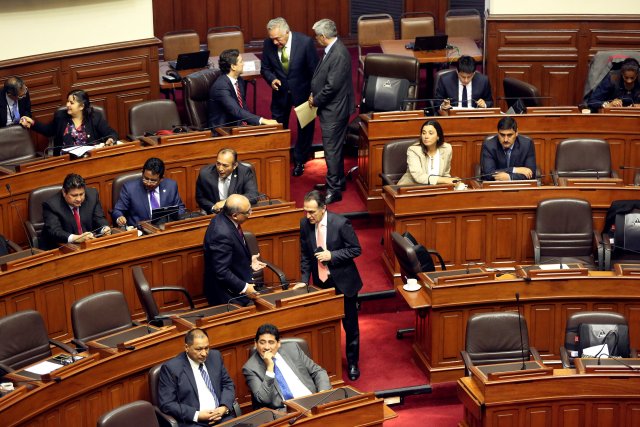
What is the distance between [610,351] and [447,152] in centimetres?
219

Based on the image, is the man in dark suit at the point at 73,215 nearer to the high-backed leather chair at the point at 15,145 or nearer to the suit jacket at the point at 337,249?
the high-backed leather chair at the point at 15,145

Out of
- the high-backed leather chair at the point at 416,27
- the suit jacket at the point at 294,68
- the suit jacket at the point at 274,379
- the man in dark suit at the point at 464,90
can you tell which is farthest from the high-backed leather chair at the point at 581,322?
the high-backed leather chair at the point at 416,27

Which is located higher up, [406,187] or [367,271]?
[406,187]

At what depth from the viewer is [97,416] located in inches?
287

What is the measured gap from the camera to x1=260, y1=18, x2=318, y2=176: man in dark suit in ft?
33.1

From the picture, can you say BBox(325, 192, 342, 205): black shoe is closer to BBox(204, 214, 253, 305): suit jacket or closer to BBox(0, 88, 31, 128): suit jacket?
BBox(204, 214, 253, 305): suit jacket

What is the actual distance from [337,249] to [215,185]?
1.17m

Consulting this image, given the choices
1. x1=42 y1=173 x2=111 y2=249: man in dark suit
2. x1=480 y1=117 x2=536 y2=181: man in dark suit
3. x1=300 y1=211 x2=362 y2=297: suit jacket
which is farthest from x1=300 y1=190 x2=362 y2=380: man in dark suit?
x1=480 y1=117 x2=536 y2=181: man in dark suit

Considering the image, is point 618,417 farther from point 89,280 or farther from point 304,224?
point 89,280

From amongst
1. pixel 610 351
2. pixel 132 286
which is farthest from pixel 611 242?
pixel 132 286

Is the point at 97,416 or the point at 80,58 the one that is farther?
the point at 80,58

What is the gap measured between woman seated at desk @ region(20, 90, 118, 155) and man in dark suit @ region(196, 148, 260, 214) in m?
0.92

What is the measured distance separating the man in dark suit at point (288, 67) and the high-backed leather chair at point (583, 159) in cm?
210

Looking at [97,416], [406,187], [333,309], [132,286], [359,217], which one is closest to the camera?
Answer: [97,416]
